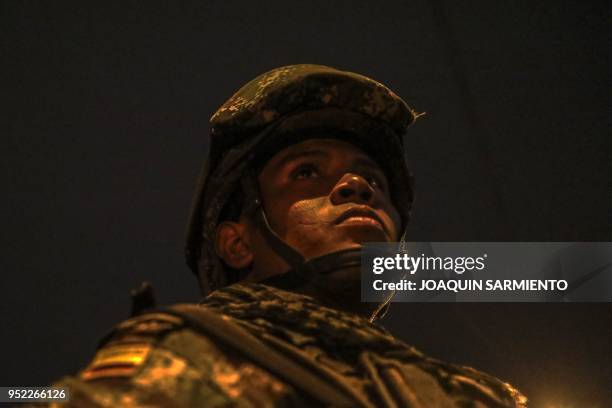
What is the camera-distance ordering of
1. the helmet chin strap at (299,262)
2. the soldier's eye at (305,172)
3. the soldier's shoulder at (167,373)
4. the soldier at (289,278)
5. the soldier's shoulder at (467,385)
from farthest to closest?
the soldier's eye at (305,172), the helmet chin strap at (299,262), the soldier's shoulder at (467,385), the soldier at (289,278), the soldier's shoulder at (167,373)

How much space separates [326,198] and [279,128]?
0.36 meters

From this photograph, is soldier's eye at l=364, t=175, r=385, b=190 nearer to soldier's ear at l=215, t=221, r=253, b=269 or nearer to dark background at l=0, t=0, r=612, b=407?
soldier's ear at l=215, t=221, r=253, b=269

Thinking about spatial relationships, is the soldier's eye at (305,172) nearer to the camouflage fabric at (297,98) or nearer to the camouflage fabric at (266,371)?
the camouflage fabric at (297,98)

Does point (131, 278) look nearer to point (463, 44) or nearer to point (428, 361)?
point (463, 44)

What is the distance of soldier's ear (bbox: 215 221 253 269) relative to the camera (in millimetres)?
3135

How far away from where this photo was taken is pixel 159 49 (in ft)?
19.6

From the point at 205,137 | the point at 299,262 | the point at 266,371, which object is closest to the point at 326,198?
the point at 299,262

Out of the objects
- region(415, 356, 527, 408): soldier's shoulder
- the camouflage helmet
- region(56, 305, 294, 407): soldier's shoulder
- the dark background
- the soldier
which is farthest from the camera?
the dark background

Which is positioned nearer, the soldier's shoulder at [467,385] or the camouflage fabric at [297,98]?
the soldier's shoulder at [467,385]

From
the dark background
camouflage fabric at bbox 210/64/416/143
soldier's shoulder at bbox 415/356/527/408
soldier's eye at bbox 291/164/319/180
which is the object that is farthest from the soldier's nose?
the dark background

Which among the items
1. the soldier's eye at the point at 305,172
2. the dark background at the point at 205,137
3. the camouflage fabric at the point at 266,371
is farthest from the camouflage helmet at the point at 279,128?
the dark background at the point at 205,137

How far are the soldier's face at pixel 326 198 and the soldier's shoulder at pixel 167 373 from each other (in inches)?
29.2

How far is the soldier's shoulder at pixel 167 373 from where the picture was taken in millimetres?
1979

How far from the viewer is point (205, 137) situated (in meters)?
6.11
